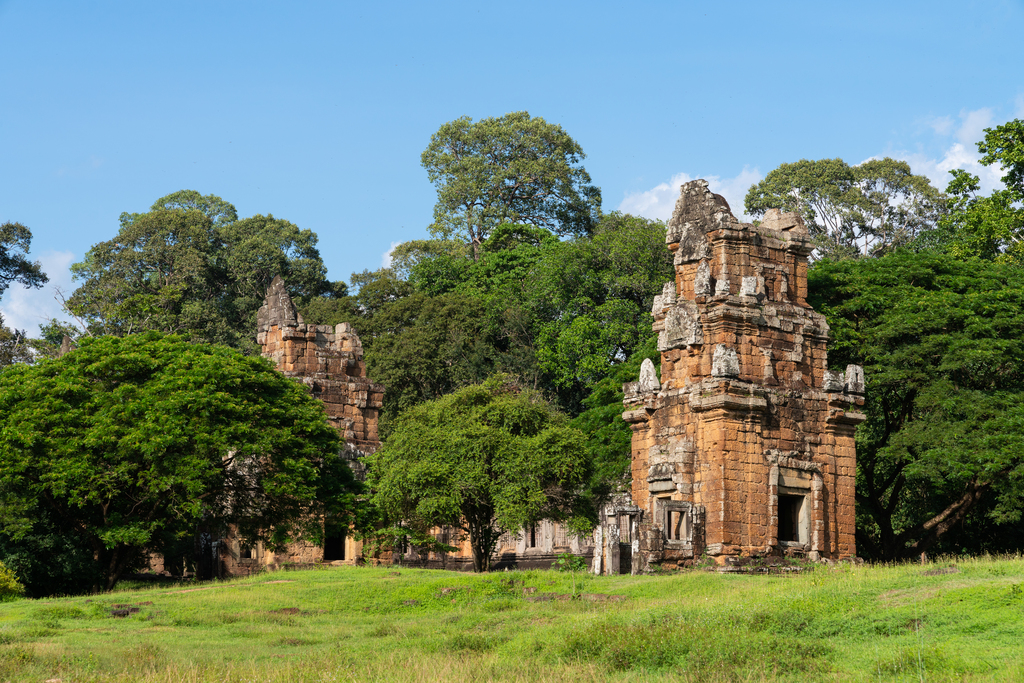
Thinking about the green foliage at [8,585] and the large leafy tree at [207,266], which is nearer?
the green foliage at [8,585]

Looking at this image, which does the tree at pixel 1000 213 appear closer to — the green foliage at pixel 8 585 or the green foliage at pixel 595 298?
the green foliage at pixel 595 298

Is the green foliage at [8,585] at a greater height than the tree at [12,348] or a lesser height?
lesser

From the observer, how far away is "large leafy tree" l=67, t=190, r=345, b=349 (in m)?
52.9

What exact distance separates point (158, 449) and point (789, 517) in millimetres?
13363

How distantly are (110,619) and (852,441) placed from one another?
14854 mm

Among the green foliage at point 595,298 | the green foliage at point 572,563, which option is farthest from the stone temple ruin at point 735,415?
the green foliage at point 595,298

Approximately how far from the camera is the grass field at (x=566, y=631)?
39.4 ft

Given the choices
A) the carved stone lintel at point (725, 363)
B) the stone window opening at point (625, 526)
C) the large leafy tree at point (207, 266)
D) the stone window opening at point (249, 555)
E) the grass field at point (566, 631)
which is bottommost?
the grass field at point (566, 631)

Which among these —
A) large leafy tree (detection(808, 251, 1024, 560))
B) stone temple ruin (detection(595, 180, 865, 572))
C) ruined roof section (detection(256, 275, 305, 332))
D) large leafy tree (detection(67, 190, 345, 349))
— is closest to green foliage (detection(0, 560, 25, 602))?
ruined roof section (detection(256, 275, 305, 332))

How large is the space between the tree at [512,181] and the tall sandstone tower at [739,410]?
2970 centimetres

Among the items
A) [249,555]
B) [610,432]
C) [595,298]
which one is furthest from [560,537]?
[595,298]

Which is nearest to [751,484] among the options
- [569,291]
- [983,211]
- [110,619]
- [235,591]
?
[235,591]

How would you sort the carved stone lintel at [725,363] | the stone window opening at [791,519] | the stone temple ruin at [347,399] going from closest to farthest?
the carved stone lintel at [725,363] < the stone window opening at [791,519] < the stone temple ruin at [347,399]

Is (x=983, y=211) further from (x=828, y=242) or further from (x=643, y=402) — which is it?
(x=828, y=242)
